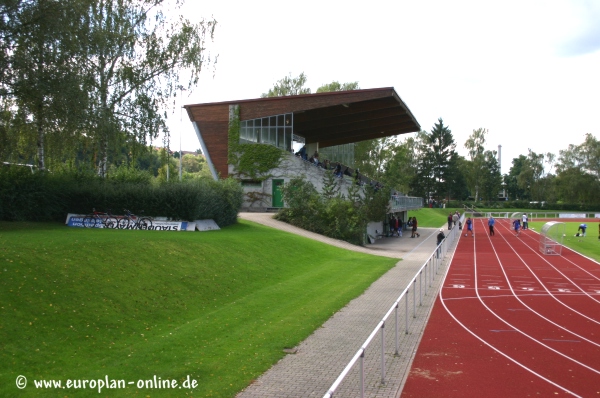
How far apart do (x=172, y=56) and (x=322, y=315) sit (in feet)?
62.3

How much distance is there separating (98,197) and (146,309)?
43.9 ft

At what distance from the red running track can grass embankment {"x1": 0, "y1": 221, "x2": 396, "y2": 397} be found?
288cm

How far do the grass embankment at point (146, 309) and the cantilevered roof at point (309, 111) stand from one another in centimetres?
2102

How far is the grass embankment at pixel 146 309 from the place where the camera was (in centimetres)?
796

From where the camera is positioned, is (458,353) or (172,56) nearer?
(458,353)

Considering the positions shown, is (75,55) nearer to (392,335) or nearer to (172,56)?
(172,56)

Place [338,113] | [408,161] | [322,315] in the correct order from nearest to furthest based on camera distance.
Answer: [322,315] < [338,113] < [408,161]

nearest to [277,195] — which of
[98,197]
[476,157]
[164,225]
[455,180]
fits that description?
[164,225]

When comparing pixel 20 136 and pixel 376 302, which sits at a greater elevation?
pixel 20 136

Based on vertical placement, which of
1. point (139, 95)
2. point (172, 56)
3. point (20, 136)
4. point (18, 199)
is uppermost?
point (172, 56)

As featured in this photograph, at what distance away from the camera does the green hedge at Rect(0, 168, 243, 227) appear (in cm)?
1955

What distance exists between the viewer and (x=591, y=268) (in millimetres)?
25688

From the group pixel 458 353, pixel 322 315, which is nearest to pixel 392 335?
pixel 458 353

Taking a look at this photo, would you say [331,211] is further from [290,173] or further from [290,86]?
[290,86]
